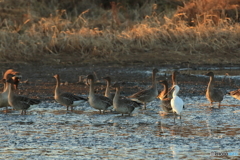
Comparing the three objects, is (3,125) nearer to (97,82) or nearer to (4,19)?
(97,82)

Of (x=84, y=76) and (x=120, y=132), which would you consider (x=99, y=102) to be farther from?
(x=84, y=76)

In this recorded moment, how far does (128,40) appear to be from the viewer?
21.8m

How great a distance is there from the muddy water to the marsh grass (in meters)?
→ 6.61

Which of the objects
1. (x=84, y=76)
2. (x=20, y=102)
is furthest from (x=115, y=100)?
(x=84, y=76)

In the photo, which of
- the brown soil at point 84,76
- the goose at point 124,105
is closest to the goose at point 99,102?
the goose at point 124,105

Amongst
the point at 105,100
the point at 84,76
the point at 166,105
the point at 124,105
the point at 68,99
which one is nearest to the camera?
the point at 124,105

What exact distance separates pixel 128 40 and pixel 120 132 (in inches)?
482

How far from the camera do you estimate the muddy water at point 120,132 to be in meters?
8.34

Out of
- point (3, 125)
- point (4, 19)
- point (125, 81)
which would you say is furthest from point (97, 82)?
point (4, 19)

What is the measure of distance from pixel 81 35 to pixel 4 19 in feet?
17.0

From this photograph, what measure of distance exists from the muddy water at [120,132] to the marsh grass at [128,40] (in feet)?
21.7

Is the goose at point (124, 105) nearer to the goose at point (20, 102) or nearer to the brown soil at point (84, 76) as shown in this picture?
the goose at point (20, 102)

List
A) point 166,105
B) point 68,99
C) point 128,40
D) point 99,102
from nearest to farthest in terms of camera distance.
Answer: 1. point 166,105
2. point 99,102
3. point 68,99
4. point 128,40

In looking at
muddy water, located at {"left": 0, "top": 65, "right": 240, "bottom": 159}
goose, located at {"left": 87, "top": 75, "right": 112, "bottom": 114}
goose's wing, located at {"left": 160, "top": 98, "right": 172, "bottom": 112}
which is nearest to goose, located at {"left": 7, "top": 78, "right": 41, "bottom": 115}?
muddy water, located at {"left": 0, "top": 65, "right": 240, "bottom": 159}
